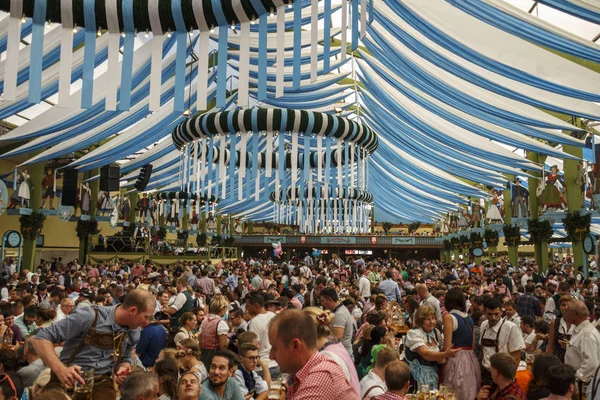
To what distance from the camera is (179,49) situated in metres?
4.17

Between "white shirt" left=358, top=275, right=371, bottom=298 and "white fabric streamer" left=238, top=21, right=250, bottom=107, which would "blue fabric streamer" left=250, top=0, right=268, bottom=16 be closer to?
"white fabric streamer" left=238, top=21, right=250, bottom=107

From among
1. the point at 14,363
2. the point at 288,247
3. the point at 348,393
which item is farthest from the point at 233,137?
the point at 288,247

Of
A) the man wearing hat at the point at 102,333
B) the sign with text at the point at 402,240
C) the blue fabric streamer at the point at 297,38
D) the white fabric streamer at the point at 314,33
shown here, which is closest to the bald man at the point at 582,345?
the white fabric streamer at the point at 314,33

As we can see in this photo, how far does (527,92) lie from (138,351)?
6.99 m

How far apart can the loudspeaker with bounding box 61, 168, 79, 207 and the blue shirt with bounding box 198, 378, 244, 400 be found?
13.8 meters

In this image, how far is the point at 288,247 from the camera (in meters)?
39.9

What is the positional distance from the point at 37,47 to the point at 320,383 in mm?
3423

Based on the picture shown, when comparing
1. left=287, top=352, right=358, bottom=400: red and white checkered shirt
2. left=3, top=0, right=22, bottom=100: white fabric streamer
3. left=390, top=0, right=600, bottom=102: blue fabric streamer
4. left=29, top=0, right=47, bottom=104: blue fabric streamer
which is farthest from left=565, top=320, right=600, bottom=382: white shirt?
left=3, top=0, right=22, bottom=100: white fabric streamer

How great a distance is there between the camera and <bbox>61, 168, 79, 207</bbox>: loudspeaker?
15.2 m

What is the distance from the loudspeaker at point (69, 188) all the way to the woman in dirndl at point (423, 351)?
13535 mm

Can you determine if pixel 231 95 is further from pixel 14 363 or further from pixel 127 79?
pixel 14 363

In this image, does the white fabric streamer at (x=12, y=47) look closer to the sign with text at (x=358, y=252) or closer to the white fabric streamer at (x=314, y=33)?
the white fabric streamer at (x=314, y=33)

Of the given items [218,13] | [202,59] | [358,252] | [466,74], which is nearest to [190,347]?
[202,59]

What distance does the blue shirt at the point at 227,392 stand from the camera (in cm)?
300
